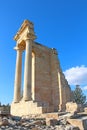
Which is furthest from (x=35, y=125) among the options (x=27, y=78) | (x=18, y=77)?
(x=18, y=77)

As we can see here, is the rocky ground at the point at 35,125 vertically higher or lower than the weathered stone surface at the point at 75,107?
lower

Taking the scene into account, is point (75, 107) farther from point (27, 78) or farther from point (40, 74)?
point (40, 74)

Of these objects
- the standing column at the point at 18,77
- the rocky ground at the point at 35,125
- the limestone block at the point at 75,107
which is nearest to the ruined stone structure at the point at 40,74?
the standing column at the point at 18,77

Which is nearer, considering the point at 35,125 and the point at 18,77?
the point at 35,125

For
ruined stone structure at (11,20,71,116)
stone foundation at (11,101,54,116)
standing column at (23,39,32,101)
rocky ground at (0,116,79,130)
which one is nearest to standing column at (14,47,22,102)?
ruined stone structure at (11,20,71,116)

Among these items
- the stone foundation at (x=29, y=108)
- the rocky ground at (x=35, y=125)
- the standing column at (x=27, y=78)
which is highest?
the standing column at (x=27, y=78)

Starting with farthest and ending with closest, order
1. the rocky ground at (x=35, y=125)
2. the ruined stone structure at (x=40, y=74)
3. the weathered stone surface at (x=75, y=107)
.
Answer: the ruined stone structure at (x=40, y=74) → the weathered stone surface at (x=75, y=107) → the rocky ground at (x=35, y=125)

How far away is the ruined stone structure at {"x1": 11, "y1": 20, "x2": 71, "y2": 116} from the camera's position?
22516 millimetres

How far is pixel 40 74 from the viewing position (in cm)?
2469

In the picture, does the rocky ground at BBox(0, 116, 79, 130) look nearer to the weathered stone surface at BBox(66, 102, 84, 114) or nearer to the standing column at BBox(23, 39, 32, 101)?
the weathered stone surface at BBox(66, 102, 84, 114)

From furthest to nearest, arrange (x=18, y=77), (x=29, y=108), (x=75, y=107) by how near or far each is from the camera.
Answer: (x=18, y=77), (x=29, y=108), (x=75, y=107)

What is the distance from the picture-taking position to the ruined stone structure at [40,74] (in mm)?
22516

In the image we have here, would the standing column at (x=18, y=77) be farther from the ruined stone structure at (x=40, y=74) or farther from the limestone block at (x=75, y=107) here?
the limestone block at (x=75, y=107)

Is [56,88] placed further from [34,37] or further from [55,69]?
[34,37]
